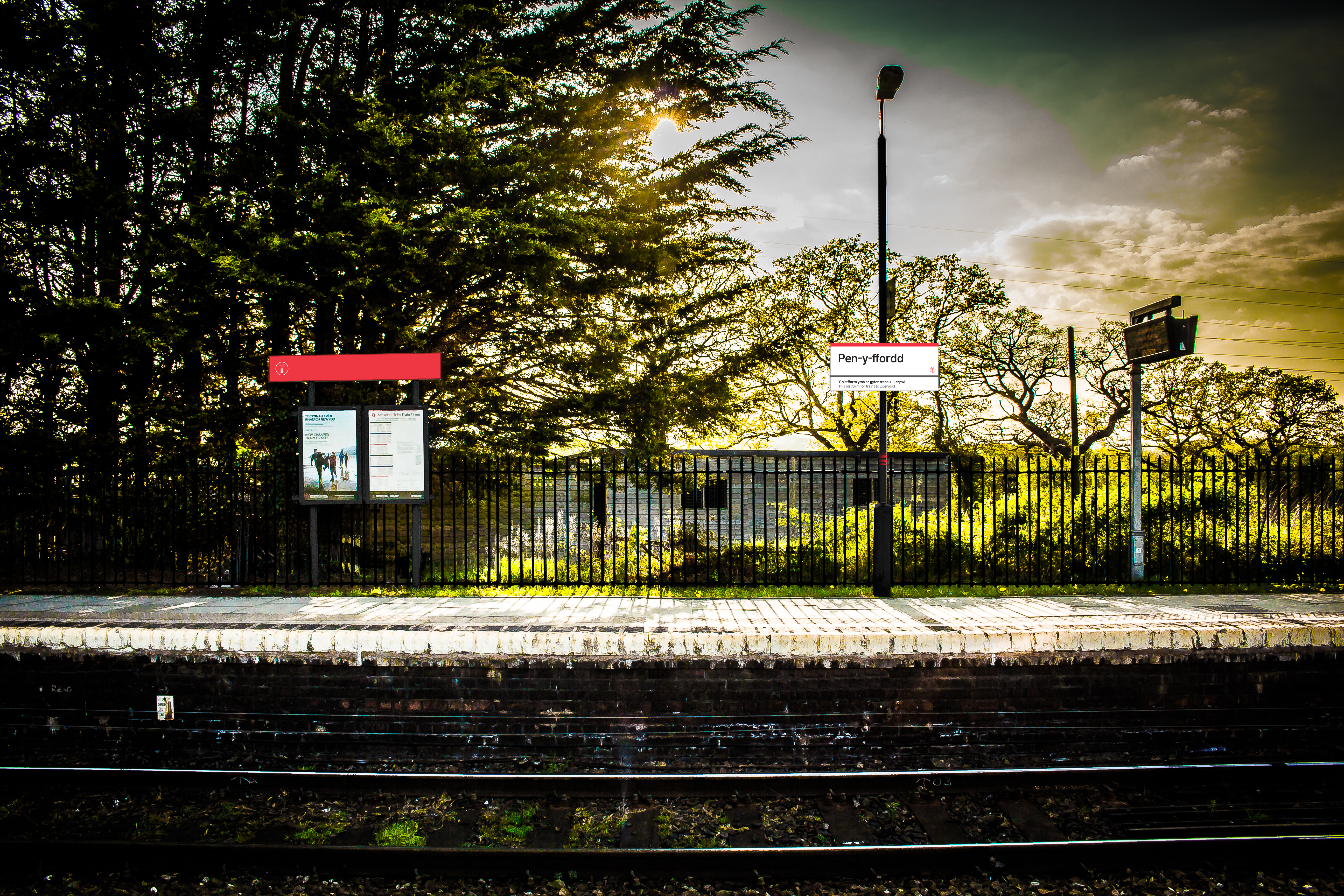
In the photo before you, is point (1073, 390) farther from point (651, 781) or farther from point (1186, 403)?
point (651, 781)

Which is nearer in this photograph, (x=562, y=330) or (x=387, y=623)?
(x=387, y=623)

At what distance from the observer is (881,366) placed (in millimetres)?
7289

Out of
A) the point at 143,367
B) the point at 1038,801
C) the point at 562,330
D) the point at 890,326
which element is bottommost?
the point at 1038,801

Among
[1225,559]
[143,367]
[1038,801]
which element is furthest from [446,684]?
[1225,559]

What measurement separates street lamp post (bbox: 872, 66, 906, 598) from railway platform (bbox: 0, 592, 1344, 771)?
1.98 m

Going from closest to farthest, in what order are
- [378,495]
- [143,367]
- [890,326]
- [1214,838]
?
[1214,838]
[378,495]
[143,367]
[890,326]

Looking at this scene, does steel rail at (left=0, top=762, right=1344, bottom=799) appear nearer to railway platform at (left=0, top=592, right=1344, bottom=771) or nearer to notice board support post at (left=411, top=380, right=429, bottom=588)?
railway platform at (left=0, top=592, right=1344, bottom=771)

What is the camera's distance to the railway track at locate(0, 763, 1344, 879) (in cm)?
387

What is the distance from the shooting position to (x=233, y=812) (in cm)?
451

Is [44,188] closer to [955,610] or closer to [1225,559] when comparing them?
[955,610]

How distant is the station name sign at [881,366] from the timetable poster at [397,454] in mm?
5048

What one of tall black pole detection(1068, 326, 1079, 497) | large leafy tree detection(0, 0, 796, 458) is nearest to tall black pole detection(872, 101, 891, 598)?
large leafy tree detection(0, 0, 796, 458)

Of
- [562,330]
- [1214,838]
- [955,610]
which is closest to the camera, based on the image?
[1214,838]

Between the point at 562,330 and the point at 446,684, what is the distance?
19.0 feet
